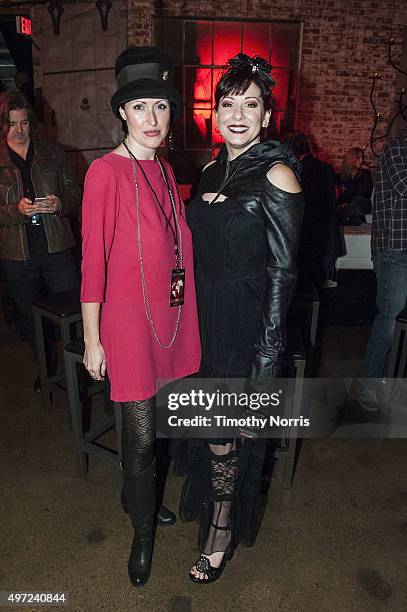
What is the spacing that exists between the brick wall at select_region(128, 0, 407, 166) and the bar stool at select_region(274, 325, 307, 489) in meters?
5.35

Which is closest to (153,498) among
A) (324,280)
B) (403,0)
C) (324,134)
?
(324,280)

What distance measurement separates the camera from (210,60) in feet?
22.0

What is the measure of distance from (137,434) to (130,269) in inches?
23.7

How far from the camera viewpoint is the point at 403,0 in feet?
21.2

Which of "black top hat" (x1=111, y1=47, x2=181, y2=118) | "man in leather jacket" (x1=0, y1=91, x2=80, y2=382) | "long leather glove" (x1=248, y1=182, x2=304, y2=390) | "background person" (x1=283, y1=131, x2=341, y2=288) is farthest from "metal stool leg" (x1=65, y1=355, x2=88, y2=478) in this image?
"background person" (x1=283, y1=131, x2=341, y2=288)

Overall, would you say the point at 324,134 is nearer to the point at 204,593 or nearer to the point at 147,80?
the point at 147,80

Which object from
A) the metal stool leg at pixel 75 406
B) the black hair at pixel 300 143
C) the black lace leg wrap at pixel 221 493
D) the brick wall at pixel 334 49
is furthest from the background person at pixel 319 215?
the brick wall at pixel 334 49

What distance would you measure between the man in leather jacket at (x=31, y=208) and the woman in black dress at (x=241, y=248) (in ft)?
4.49

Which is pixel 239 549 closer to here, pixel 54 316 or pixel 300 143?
pixel 54 316

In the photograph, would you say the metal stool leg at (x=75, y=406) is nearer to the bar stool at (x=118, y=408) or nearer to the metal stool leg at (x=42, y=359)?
the bar stool at (x=118, y=408)

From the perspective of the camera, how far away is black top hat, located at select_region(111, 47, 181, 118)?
150 cm

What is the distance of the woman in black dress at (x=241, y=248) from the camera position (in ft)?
5.08

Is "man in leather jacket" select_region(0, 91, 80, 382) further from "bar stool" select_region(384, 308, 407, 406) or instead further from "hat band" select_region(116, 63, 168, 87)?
"bar stool" select_region(384, 308, 407, 406)

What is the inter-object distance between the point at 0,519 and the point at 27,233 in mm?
1540
